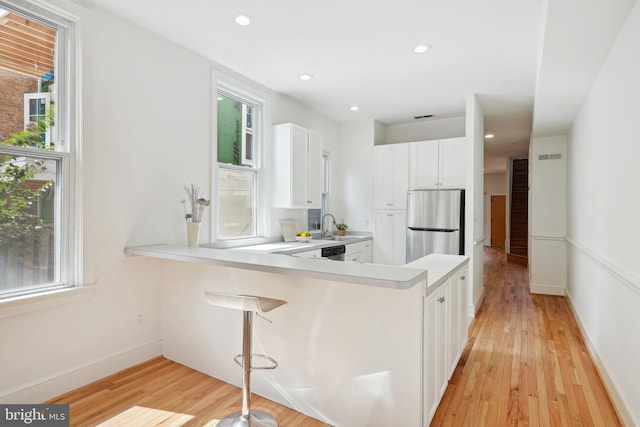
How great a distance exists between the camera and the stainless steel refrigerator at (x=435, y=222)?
4.46 meters

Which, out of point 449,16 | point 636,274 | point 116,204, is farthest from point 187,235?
point 636,274

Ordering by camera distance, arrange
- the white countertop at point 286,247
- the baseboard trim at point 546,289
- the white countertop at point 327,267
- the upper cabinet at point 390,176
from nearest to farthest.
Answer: the white countertop at point 327,267
the white countertop at point 286,247
the upper cabinet at point 390,176
the baseboard trim at point 546,289

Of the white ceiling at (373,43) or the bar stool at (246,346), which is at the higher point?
the white ceiling at (373,43)

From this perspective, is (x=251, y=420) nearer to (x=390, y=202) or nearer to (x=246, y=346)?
(x=246, y=346)

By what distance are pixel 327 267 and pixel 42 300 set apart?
1.88 meters

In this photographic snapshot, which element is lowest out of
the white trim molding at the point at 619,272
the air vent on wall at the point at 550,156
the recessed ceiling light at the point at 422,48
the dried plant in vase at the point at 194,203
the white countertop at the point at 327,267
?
the white trim molding at the point at 619,272

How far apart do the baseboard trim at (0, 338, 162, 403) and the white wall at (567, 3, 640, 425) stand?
331 cm

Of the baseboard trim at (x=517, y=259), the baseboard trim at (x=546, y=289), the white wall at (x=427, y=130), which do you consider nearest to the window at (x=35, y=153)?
the white wall at (x=427, y=130)

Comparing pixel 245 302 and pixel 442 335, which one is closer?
pixel 245 302

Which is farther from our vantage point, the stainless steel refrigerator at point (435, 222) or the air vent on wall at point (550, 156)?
the air vent on wall at point (550, 156)

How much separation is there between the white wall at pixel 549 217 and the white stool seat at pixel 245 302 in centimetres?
516

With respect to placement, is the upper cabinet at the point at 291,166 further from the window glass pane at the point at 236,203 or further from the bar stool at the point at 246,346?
the bar stool at the point at 246,346

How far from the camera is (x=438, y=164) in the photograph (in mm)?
4863

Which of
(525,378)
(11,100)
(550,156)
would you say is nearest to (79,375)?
(11,100)
